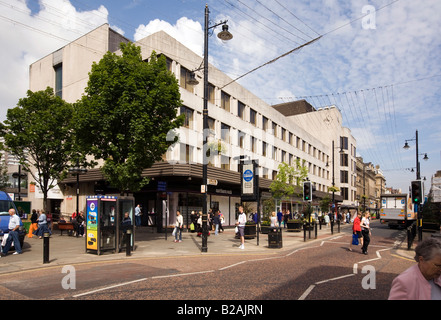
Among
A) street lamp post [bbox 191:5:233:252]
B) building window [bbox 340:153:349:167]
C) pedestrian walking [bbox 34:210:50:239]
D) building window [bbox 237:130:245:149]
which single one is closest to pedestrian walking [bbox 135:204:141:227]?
pedestrian walking [bbox 34:210:50:239]

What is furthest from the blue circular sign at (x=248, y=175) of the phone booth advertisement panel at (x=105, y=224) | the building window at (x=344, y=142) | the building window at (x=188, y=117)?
the building window at (x=344, y=142)

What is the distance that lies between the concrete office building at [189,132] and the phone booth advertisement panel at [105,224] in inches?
206

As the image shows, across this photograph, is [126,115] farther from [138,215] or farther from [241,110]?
[241,110]

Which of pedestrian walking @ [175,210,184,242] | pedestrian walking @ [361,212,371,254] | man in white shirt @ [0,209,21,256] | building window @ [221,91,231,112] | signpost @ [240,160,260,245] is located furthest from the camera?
building window @ [221,91,231,112]

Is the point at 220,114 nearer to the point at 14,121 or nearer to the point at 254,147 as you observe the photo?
the point at 254,147

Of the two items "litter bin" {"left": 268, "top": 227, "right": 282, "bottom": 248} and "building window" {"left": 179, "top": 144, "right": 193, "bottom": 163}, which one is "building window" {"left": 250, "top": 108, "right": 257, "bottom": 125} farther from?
"litter bin" {"left": 268, "top": 227, "right": 282, "bottom": 248}

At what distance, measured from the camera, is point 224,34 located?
13.9 meters

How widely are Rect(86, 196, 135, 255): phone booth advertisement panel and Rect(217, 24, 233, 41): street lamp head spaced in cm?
791

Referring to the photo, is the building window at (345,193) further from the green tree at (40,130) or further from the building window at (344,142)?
the green tree at (40,130)

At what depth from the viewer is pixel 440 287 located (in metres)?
2.79

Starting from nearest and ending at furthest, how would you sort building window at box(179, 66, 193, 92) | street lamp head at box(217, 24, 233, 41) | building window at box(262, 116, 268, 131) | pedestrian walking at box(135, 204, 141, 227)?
1. street lamp head at box(217, 24, 233, 41)
2. pedestrian walking at box(135, 204, 141, 227)
3. building window at box(179, 66, 193, 92)
4. building window at box(262, 116, 268, 131)

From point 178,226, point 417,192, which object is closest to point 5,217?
point 178,226

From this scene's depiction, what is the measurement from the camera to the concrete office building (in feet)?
84.1

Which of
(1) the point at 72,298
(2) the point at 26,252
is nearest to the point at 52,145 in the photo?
(2) the point at 26,252
